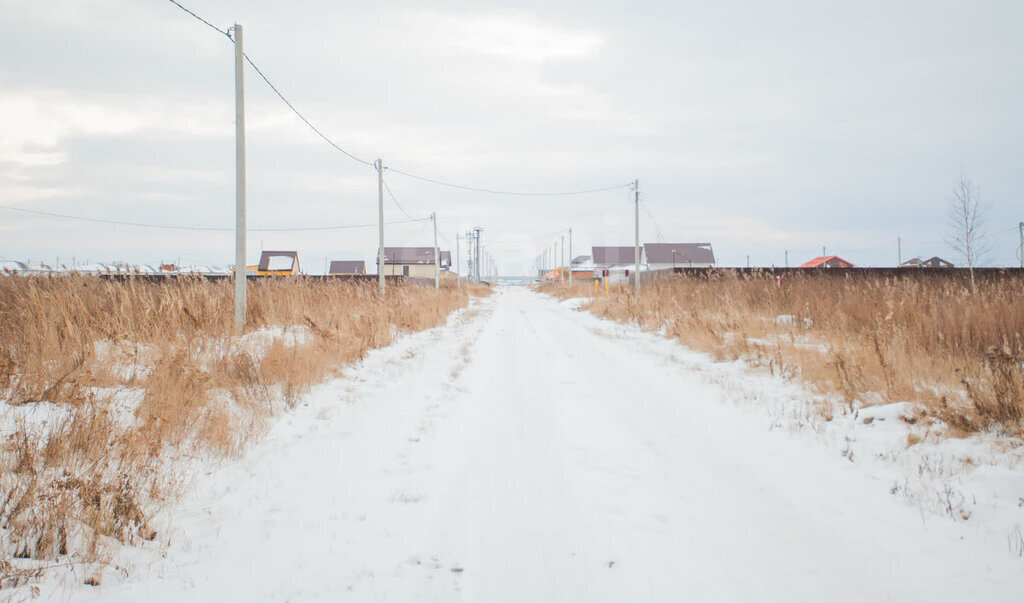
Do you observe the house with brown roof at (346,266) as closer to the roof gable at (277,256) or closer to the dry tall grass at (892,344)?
the roof gable at (277,256)

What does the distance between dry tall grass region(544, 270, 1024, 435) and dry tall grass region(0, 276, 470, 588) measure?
20.8ft

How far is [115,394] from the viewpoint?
4.64 meters

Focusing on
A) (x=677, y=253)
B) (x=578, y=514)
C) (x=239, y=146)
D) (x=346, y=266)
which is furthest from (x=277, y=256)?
(x=578, y=514)

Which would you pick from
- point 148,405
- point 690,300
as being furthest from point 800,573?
point 690,300

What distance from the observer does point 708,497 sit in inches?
142

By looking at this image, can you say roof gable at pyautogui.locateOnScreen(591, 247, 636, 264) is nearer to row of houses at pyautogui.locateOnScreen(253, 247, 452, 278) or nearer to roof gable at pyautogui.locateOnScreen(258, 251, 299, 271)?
row of houses at pyautogui.locateOnScreen(253, 247, 452, 278)

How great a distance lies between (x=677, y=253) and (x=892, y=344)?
70.9 m

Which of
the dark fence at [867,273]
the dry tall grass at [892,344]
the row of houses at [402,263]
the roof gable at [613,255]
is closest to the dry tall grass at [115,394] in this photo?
the dry tall grass at [892,344]

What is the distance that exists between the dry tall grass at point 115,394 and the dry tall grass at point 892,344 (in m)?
6.34

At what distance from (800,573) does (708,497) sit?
3.11 feet

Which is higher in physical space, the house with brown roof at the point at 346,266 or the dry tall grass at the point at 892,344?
the house with brown roof at the point at 346,266

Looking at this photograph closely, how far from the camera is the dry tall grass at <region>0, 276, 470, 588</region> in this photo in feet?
9.25

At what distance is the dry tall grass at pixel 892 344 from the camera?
477 centimetres

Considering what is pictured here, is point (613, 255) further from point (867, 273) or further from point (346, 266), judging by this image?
point (867, 273)
